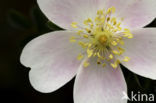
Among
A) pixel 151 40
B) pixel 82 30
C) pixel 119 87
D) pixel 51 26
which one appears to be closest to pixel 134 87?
pixel 119 87

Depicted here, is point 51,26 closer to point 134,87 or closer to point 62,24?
point 62,24

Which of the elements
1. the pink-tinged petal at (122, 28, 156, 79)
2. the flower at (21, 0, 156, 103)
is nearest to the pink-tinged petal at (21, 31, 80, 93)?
the flower at (21, 0, 156, 103)

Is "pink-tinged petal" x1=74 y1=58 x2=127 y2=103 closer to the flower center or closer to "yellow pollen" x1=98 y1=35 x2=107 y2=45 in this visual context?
the flower center

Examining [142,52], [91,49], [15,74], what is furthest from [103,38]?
[15,74]

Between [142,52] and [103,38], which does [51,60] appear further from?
[142,52]

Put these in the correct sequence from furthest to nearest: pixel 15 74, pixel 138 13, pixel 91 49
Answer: pixel 15 74
pixel 91 49
pixel 138 13

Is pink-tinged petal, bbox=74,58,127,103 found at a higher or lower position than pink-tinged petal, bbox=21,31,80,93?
lower
